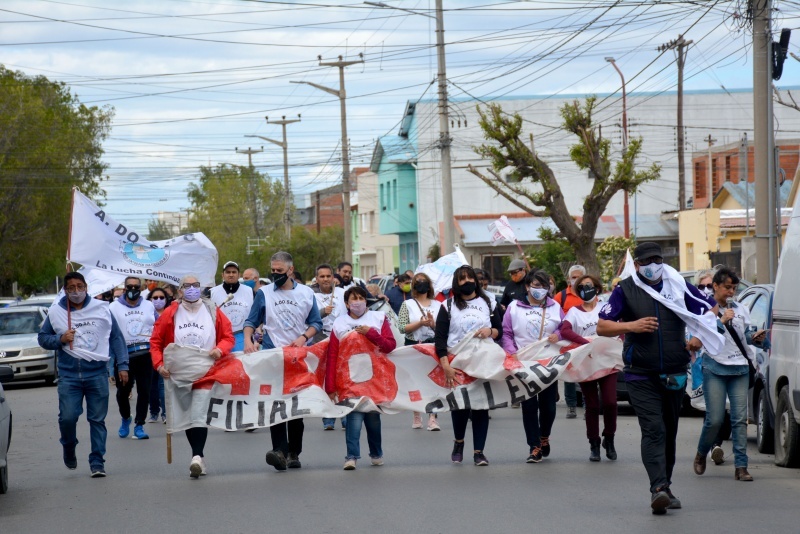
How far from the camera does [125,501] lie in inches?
387

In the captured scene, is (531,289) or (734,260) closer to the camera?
(531,289)

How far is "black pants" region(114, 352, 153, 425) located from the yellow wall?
94.7 feet

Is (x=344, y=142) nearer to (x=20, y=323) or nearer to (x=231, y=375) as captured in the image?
(x=20, y=323)

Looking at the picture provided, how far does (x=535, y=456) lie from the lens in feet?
37.6

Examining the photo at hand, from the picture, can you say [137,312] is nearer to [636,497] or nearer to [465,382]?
[465,382]

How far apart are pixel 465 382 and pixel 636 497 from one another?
275 cm

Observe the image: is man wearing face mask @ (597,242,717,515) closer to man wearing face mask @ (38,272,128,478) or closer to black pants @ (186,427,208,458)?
black pants @ (186,427,208,458)

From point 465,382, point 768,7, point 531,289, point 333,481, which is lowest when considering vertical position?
point 333,481

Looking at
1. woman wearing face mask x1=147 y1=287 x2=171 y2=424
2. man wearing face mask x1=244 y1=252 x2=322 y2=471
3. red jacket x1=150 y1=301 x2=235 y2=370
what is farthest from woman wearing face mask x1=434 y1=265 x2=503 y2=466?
woman wearing face mask x1=147 y1=287 x2=171 y2=424

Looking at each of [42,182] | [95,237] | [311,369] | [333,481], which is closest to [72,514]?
[333,481]

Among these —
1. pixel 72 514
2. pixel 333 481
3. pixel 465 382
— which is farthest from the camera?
pixel 465 382

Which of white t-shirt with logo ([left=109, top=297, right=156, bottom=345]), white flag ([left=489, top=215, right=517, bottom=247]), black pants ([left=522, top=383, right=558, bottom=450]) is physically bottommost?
black pants ([left=522, top=383, right=558, bottom=450])

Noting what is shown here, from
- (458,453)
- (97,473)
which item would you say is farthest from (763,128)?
(97,473)

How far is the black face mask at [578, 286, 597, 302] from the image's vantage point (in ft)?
43.2
